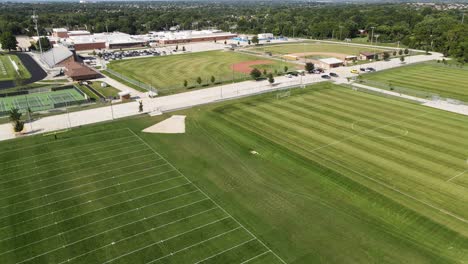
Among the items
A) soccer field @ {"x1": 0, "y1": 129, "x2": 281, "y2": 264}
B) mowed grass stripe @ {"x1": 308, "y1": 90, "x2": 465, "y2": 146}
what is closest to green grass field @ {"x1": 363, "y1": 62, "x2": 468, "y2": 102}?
mowed grass stripe @ {"x1": 308, "y1": 90, "x2": 465, "y2": 146}

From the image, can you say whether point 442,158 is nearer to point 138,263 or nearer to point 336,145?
point 336,145

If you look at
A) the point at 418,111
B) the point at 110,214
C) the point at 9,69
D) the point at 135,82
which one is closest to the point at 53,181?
the point at 110,214

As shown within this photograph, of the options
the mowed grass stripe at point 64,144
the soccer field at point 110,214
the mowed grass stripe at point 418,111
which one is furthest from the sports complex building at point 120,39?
the mowed grass stripe at point 418,111

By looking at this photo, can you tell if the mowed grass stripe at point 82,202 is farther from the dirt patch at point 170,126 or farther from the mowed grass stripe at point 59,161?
the dirt patch at point 170,126

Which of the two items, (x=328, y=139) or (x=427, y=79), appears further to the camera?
(x=427, y=79)

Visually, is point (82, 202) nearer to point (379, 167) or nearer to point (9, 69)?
point (379, 167)

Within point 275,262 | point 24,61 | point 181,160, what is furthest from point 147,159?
point 24,61

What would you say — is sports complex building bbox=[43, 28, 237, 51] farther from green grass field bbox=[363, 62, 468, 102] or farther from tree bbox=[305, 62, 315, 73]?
green grass field bbox=[363, 62, 468, 102]
